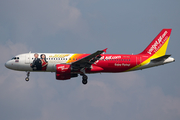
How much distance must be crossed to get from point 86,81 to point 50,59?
267 inches

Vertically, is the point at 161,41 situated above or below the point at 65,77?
above

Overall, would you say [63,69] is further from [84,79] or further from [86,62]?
[84,79]

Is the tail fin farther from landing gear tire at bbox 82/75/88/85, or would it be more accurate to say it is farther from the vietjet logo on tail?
landing gear tire at bbox 82/75/88/85

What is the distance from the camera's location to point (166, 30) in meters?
60.9

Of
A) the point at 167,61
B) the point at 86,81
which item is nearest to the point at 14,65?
the point at 86,81

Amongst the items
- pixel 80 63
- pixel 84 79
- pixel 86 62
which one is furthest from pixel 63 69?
pixel 84 79

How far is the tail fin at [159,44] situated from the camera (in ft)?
194

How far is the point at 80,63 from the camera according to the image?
54062 millimetres

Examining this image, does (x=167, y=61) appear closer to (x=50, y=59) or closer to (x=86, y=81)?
(x=86, y=81)

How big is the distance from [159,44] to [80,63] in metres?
14.9

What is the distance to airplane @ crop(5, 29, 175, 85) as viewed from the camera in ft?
178

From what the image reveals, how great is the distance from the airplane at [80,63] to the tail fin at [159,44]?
758 millimetres

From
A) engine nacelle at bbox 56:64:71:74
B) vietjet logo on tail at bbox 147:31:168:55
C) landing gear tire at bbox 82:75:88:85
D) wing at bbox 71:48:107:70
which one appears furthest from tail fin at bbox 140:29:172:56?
engine nacelle at bbox 56:64:71:74

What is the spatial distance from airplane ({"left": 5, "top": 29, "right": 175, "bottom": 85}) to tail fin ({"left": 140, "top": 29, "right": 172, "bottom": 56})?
2.49 feet
